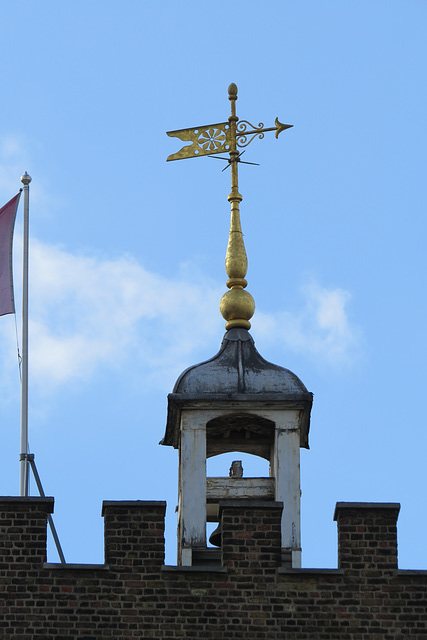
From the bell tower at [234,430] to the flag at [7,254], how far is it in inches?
144

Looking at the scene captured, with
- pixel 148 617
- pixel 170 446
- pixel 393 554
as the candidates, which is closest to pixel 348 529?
pixel 393 554

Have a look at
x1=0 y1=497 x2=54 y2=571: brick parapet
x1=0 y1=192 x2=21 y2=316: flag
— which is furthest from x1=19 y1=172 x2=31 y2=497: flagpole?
x1=0 y1=497 x2=54 y2=571: brick parapet

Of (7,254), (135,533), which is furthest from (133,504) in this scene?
(7,254)

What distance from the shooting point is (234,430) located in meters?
33.0

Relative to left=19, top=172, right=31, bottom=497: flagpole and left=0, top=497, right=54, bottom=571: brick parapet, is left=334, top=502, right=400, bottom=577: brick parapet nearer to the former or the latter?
left=0, top=497, right=54, bottom=571: brick parapet

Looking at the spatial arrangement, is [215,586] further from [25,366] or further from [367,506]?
[25,366]

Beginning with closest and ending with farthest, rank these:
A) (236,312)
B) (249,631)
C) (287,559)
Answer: (249,631) → (287,559) → (236,312)

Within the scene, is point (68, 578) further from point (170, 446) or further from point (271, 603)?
point (170, 446)

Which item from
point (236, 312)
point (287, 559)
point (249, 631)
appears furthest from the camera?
point (236, 312)

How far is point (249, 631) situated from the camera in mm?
27078

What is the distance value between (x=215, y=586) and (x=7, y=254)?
9365 millimetres

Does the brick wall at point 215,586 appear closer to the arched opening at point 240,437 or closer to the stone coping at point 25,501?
the stone coping at point 25,501

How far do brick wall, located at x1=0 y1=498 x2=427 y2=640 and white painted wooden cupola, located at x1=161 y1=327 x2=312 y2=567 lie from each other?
127 inches

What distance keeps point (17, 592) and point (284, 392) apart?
6309 millimetres
